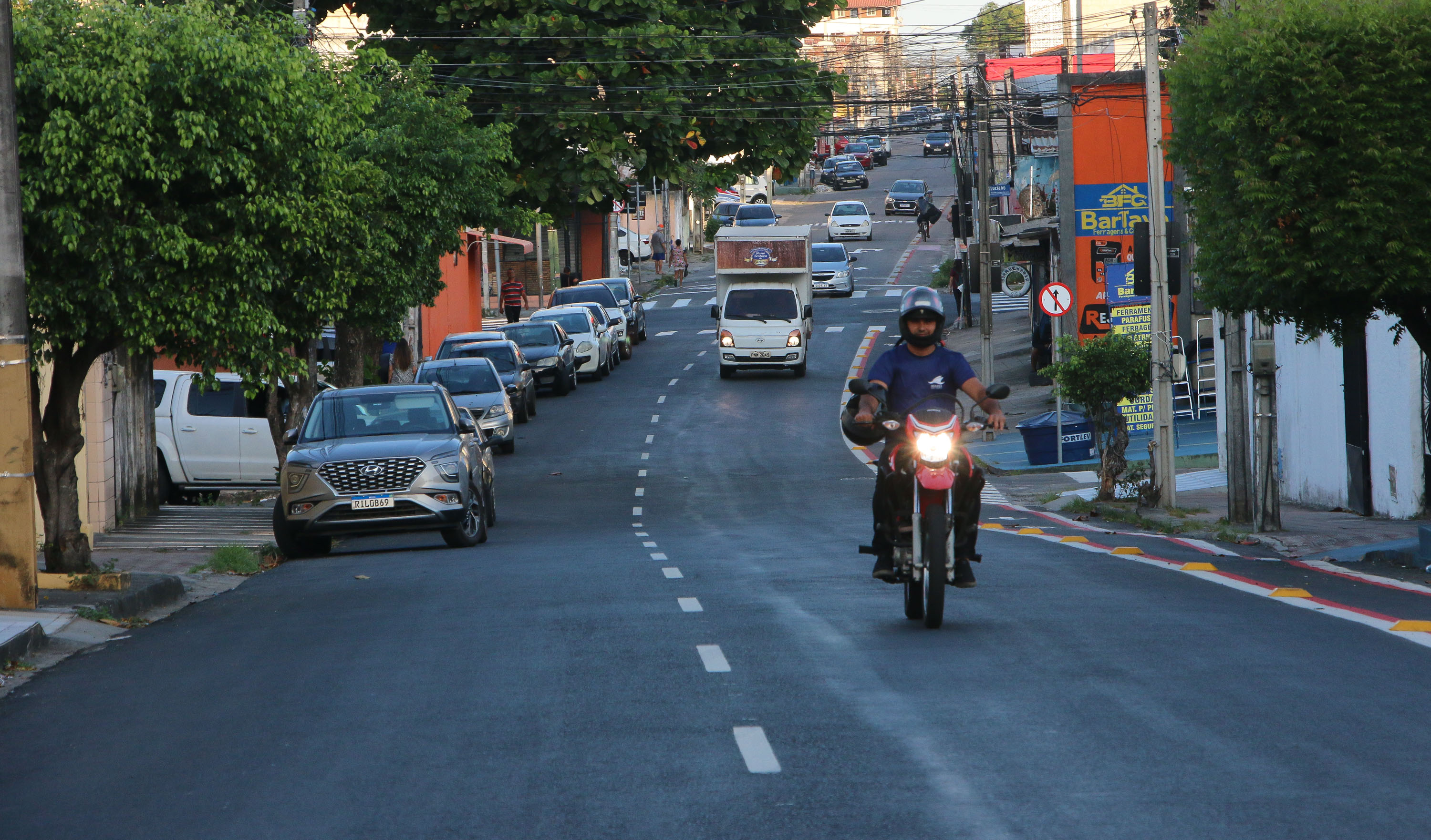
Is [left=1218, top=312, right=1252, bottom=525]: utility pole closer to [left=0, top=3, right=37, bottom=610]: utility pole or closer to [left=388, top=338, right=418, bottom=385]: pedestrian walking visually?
[left=0, top=3, right=37, bottom=610]: utility pole

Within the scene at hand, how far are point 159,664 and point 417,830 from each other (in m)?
4.62

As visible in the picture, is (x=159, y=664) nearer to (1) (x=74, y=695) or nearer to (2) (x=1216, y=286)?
(1) (x=74, y=695)

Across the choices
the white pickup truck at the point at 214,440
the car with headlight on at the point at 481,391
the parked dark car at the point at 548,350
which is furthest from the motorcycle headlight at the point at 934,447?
the parked dark car at the point at 548,350

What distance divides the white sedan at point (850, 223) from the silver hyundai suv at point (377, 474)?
59.7 m

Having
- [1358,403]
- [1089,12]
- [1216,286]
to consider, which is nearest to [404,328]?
[1358,403]

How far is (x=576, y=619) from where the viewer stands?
10.3m

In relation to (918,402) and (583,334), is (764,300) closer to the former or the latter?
(583,334)

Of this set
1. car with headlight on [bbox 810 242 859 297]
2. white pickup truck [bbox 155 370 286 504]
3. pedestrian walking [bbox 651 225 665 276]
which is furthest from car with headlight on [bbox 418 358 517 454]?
pedestrian walking [bbox 651 225 665 276]

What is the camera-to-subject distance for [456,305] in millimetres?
51031

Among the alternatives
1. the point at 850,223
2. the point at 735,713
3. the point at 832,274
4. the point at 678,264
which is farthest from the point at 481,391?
the point at 850,223

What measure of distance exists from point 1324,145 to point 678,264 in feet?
204

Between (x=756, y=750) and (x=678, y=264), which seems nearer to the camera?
(x=756, y=750)

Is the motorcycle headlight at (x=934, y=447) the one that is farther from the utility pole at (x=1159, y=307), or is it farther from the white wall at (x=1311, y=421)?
the utility pole at (x=1159, y=307)

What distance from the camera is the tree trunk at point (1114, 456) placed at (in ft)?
73.6
